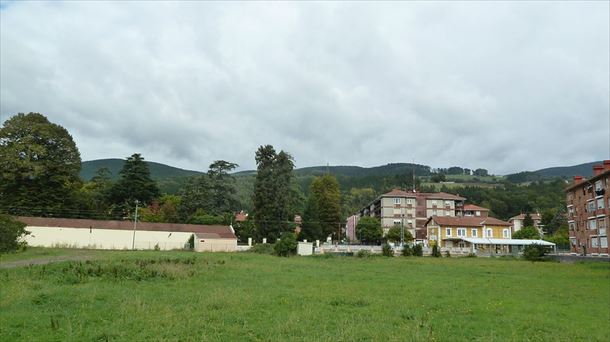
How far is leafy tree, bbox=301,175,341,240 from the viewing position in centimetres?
7494

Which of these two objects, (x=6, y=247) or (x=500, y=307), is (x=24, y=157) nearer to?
(x=6, y=247)

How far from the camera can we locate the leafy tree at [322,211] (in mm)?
74938

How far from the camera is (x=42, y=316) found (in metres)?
12.0

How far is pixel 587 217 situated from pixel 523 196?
72981 mm

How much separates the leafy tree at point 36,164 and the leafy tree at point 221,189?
80.7 feet

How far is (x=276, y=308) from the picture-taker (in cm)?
1419

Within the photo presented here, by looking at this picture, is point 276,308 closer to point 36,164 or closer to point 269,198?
point 269,198

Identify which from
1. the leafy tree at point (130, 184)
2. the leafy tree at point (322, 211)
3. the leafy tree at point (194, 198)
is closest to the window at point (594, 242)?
the leafy tree at point (322, 211)

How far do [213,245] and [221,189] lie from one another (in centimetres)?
2787

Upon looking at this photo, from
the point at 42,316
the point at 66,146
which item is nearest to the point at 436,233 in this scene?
the point at 66,146

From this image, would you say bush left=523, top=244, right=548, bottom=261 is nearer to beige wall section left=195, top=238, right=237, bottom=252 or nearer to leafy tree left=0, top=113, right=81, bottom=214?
beige wall section left=195, top=238, right=237, bottom=252

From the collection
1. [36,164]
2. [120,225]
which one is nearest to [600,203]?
[120,225]

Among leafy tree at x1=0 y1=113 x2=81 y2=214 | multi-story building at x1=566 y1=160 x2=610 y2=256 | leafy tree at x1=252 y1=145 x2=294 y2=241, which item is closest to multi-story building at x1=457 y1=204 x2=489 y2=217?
multi-story building at x1=566 y1=160 x2=610 y2=256

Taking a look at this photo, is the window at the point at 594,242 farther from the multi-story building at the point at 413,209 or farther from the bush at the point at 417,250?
the multi-story building at the point at 413,209
